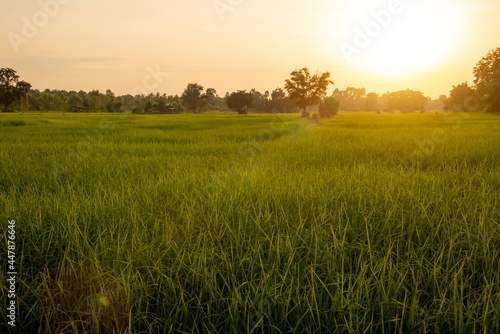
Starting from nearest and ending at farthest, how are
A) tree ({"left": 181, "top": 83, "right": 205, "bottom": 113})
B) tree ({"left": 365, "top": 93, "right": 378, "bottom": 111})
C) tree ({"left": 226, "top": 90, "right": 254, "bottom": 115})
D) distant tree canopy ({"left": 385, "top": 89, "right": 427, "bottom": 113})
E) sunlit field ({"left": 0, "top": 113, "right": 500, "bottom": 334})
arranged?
sunlit field ({"left": 0, "top": 113, "right": 500, "bottom": 334}), tree ({"left": 226, "top": 90, "right": 254, "bottom": 115}), tree ({"left": 181, "top": 83, "right": 205, "bottom": 113}), distant tree canopy ({"left": 385, "top": 89, "right": 427, "bottom": 113}), tree ({"left": 365, "top": 93, "right": 378, "bottom": 111})

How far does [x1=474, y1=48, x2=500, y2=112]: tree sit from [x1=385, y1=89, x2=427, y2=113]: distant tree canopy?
46.9 m

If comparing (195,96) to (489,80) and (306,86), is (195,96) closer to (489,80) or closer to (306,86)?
(306,86)

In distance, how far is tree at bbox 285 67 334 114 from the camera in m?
45.8

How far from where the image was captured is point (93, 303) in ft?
5.34

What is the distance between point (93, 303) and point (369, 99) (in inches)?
5352

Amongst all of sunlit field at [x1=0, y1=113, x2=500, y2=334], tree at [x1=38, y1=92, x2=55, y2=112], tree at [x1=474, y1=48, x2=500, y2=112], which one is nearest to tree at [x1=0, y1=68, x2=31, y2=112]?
tree at [x1=38, y1=92, x2=55, y2=112]

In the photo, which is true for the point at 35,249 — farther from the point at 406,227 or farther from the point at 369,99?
the point at 369,99

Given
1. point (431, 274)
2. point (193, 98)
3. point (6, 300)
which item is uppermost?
point (193, 98)

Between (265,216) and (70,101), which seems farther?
(70,101)

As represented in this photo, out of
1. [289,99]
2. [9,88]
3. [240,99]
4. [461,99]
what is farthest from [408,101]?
[9,88]

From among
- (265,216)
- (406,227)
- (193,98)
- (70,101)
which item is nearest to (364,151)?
(406,227)

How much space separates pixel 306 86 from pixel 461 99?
32.1 meters

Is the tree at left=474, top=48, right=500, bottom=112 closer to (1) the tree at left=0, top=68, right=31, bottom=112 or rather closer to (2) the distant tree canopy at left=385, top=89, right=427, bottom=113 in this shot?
(2) the distant tree canopy at left=385, top=89, right=427, bottom=113

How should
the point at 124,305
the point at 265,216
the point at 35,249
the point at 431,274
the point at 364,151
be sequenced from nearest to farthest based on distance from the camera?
the point at 124,305 → the point at 431,274 → the point at 35,249 → the point at 265,216 → the point at 364,151
